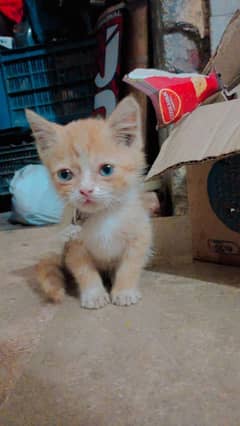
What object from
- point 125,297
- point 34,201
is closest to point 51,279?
point 125,297

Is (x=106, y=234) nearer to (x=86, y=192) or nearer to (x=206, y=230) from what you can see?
(x=86, y=192)

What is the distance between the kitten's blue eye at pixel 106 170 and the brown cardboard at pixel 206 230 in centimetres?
32

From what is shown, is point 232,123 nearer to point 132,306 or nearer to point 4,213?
point 132,306

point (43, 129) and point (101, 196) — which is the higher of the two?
point (43, 129)

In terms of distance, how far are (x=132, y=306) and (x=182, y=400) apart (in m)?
0.35

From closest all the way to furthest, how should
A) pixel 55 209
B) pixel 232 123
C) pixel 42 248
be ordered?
pixel 232 123 < pixel 42 248 < pixel 55 209

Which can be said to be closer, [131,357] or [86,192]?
[131,357]

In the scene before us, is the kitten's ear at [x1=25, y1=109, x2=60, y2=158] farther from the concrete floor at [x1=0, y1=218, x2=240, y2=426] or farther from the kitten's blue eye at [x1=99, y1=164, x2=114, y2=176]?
the concrete floor at [x1=0, y1=218, x2=240, y2=426]

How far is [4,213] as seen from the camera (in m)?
2.47

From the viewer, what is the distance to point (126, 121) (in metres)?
0.96

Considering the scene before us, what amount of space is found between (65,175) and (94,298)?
28 cm

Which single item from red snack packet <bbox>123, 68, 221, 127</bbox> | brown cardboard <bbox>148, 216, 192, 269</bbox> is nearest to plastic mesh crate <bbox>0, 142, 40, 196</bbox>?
brown cardboard <bbox>148, 216, 192, 269</bbox>

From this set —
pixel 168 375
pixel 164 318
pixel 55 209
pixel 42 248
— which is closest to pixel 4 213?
pixel 55 209

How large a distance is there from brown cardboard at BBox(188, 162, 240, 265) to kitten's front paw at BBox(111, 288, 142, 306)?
0.30 metres
